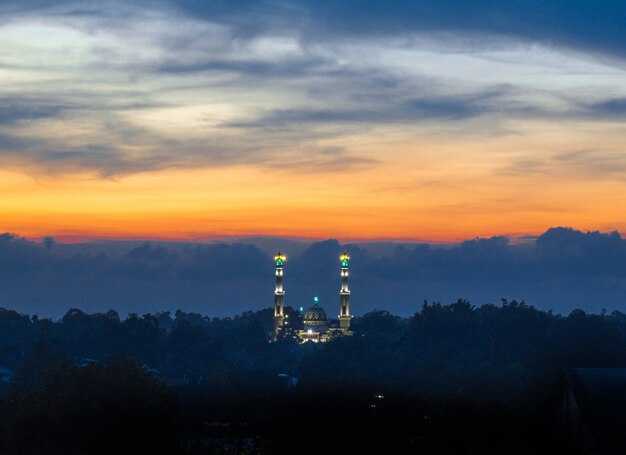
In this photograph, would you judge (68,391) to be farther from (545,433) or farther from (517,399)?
(545,433)

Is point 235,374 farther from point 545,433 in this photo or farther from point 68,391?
point 545,433

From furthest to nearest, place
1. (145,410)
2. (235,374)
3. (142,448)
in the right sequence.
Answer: (235,374), (145,410), (142,448)

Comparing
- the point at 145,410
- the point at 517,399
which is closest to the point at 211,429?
the point at 145,410

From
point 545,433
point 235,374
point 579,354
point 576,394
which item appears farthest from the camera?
point 235,374

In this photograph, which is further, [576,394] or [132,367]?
[132,367]

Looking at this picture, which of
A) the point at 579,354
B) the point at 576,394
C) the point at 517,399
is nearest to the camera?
the point at 576,394

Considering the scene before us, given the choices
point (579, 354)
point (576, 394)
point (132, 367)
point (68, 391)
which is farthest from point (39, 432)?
point (579, 354)

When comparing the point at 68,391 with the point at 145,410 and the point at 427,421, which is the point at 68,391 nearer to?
the point at 145,410

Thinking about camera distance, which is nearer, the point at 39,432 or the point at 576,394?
the point at 576,394

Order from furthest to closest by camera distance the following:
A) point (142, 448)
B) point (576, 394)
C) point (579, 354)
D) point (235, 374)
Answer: point (235, 374) < point (579, 354) < point (142, 448) < point (576, 394)
